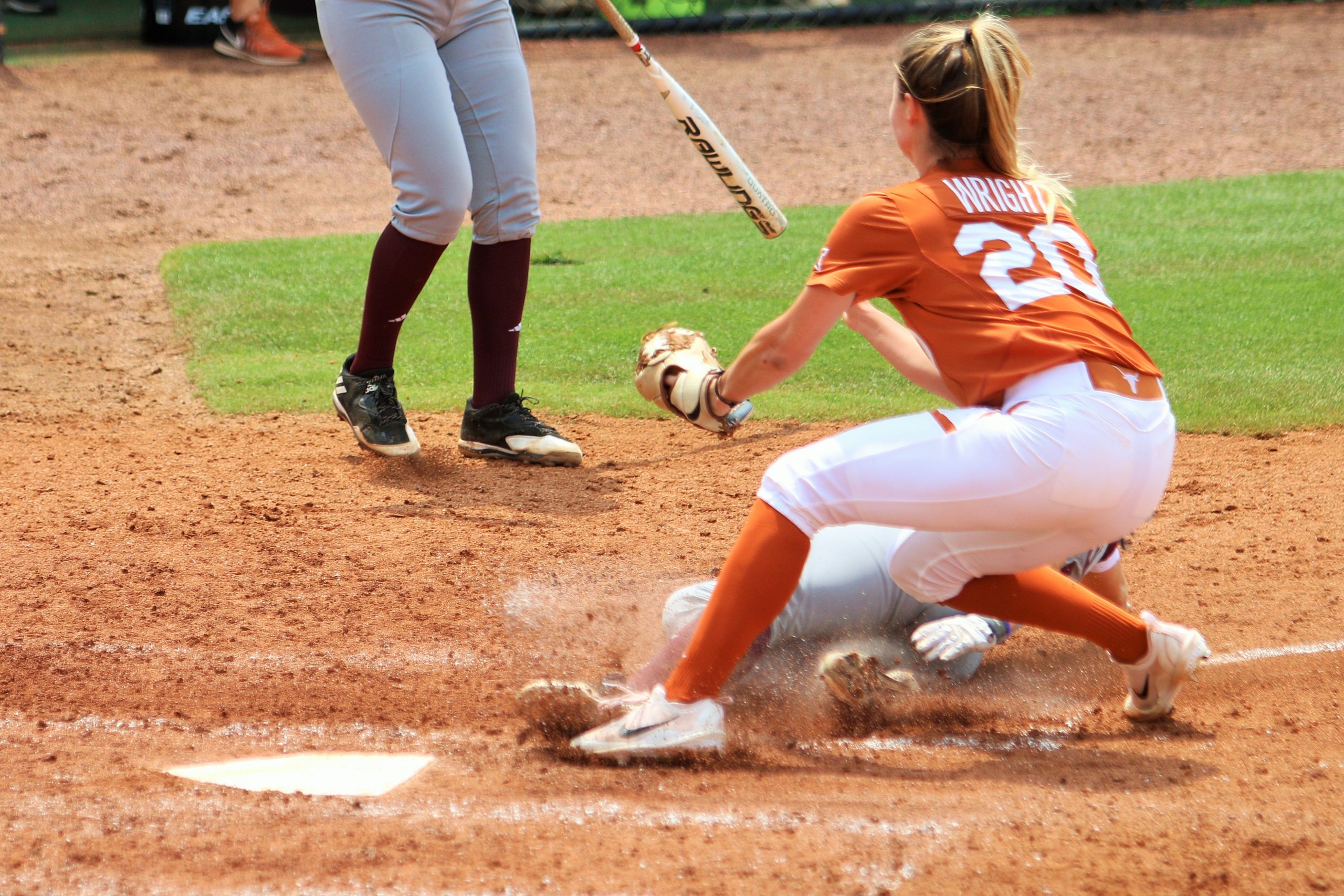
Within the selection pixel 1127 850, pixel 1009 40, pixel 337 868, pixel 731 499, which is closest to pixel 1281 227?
pixel 731 499

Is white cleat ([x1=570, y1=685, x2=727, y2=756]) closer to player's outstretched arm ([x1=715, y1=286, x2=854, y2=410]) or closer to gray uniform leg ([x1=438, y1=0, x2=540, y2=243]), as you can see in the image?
player's outstretched arm ([x1=715, y1=286, x2=854, y2=410])

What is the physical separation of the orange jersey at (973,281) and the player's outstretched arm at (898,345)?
35 cm

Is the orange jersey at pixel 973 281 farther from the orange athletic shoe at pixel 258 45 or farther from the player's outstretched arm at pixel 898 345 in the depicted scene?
the orange athletic shoe at pixel 258 45

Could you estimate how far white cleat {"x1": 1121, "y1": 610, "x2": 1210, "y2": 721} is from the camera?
8.37ft

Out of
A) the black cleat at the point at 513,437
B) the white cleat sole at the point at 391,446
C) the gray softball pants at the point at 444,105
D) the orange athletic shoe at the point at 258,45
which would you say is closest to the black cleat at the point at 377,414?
the white cleat sole at the point at 391,446

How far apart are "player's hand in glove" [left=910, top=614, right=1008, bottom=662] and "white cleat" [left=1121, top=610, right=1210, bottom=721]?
35cm

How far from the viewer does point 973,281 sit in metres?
2.45

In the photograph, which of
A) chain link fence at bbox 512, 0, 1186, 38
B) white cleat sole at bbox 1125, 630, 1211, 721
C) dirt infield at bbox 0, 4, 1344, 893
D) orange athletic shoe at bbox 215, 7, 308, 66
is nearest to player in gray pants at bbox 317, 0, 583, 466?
dirt infield at bbox 0, 4, 1344, 893

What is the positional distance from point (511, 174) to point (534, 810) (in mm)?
2391

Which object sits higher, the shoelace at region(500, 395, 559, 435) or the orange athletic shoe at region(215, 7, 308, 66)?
the shoelace at region(500, 395, 559, 435)

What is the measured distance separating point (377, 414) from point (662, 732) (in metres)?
2.02

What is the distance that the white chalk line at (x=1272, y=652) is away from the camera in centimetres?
295

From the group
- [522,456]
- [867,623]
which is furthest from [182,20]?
[867,623]

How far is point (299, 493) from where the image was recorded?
156 inches
